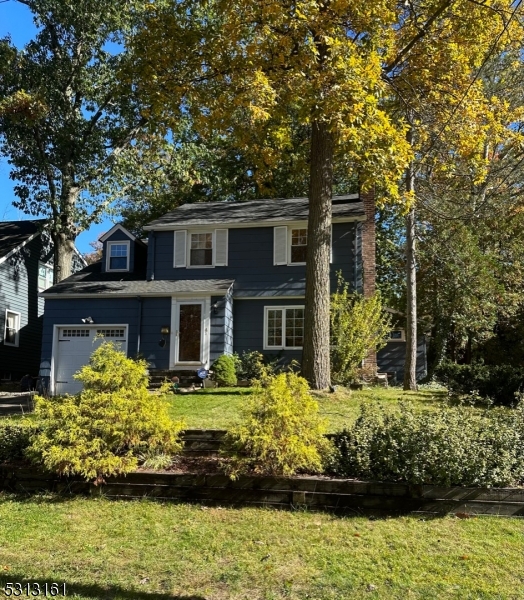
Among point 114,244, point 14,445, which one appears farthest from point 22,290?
point 14,445

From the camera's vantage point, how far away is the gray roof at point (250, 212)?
58.3 feet

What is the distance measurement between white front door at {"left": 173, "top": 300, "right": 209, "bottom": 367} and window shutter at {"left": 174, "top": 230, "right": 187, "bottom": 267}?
76.7 inches

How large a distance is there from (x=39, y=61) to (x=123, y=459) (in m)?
20.4

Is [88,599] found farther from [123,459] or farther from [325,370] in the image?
[325,370]

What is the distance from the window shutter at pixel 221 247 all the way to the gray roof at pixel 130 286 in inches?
29.7

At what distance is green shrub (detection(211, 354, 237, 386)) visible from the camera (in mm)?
15312

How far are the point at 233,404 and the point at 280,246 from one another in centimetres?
763

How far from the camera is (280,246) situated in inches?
704

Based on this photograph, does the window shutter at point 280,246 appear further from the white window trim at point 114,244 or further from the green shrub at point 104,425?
the green shrub at point 104,425

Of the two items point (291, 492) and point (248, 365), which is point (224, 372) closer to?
point (248, 365)

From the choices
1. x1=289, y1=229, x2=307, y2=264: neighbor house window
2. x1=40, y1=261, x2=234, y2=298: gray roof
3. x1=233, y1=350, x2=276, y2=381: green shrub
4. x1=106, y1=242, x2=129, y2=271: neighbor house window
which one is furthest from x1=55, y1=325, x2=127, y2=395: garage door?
x1=289, y1=229, x2=307, y2=264: neighbor house window

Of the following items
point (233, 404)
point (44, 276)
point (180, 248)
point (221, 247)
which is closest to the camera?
point (233, 404)

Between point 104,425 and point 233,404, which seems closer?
point 104,425

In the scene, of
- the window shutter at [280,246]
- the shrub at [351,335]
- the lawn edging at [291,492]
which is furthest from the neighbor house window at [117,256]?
the lawn edging at [291,492]
